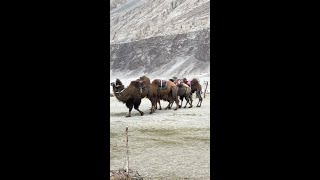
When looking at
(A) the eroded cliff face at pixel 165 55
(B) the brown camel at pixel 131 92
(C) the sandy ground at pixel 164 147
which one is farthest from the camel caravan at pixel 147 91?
(A) the eroded cliff face at pixel 165 55

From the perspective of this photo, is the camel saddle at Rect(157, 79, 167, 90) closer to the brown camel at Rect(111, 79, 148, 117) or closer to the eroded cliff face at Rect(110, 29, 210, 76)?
the brown camel at Rect(111, 79, 148, 117)

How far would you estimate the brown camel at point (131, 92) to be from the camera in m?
10.4

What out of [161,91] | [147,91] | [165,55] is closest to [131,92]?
[147,91]

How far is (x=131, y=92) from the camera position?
10461 mm

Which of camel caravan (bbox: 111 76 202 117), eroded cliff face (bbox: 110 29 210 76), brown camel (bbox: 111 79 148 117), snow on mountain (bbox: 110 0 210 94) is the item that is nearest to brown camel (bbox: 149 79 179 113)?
camel caravan (bbox: 111 76 202 117)

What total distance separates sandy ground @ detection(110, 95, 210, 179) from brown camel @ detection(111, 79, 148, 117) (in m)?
0.74

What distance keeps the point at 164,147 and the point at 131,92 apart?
14.9 ft

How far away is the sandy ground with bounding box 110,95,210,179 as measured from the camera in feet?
14.9

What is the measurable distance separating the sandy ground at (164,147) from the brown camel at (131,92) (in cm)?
74

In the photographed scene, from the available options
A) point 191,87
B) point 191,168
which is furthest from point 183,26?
point 191,168

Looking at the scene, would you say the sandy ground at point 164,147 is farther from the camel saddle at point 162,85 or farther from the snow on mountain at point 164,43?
the snow on mountain at point 164,43

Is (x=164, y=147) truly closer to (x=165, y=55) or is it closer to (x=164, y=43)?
(x=165, y=55)
